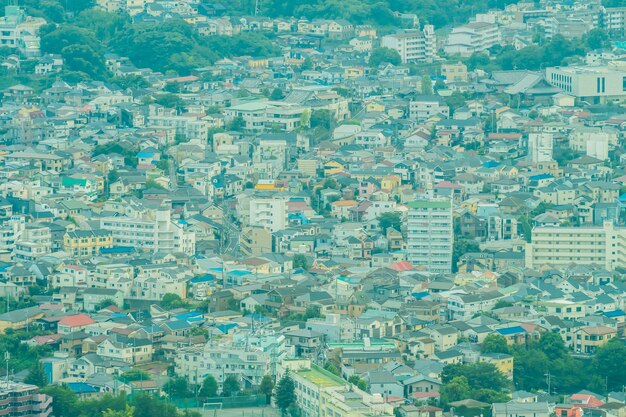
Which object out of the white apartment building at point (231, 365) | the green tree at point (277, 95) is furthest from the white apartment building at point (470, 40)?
the white apartment building at point (231, 365)

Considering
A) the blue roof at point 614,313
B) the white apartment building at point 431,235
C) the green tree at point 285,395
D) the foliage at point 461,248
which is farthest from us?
the foliage at point 461,248

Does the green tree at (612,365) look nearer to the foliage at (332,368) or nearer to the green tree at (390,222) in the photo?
the foliage at (332,368)

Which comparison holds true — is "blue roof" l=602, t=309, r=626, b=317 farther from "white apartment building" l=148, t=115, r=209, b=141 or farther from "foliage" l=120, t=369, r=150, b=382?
"white apartment building" l=148, t=115, r=209, b=141

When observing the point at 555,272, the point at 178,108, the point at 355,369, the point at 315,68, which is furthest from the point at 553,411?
the point at 315,68

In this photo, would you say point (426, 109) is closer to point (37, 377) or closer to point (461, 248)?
point (461, 248)

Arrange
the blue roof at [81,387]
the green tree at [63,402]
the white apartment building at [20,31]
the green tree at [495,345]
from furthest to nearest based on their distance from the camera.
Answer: the white apartment building at [20,31], the green tree at [495,345], the blue roof at [81,387], the green tree at [63,402]

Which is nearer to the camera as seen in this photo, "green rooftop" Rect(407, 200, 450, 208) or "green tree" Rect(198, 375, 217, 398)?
"green tree" Rect(198, 375, 217, 398)

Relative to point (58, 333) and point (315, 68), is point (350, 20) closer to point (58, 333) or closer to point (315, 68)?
point (315, 68)

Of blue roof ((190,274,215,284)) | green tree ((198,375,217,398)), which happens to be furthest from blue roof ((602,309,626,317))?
green tree ((198,375,217,398))
